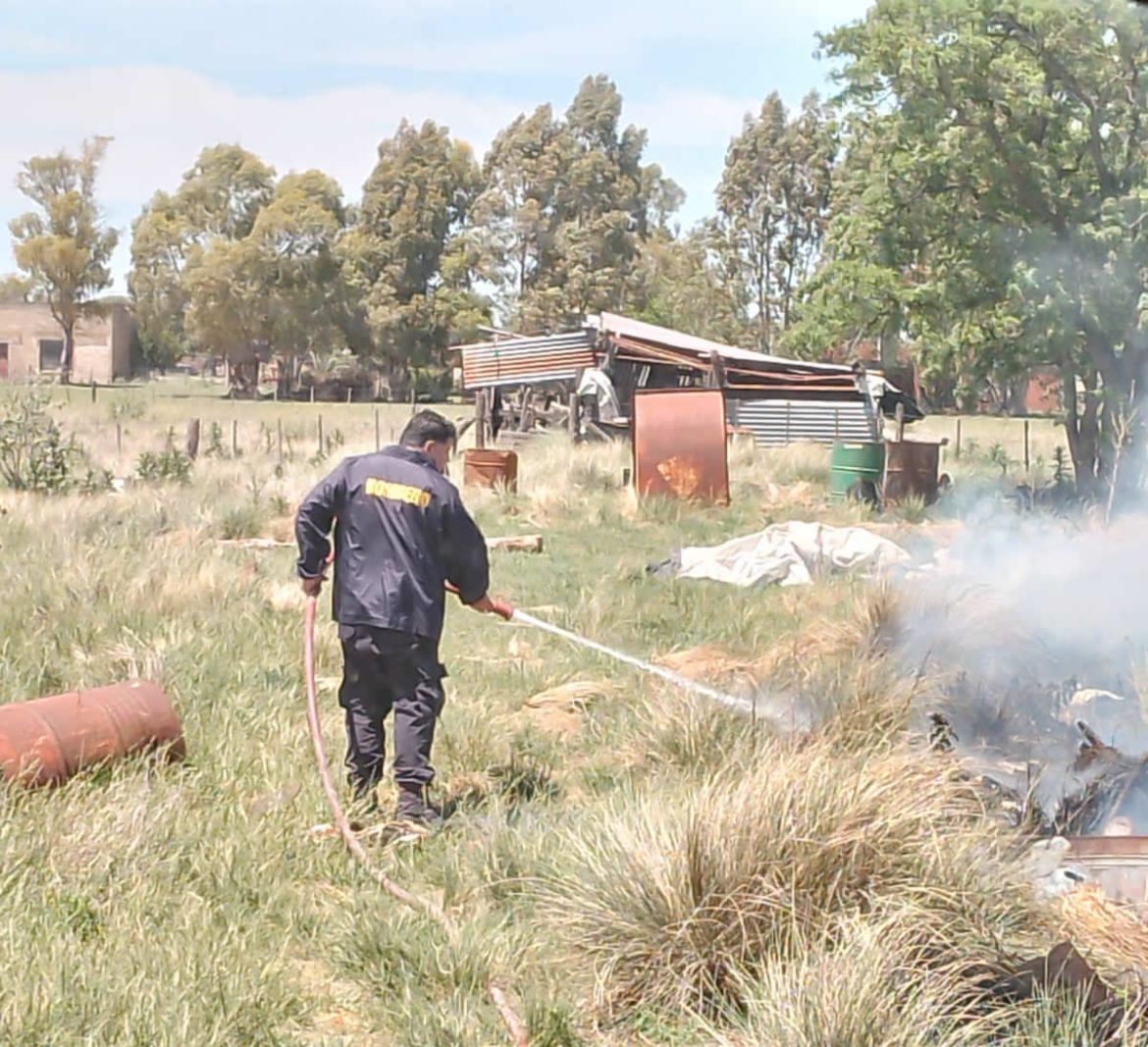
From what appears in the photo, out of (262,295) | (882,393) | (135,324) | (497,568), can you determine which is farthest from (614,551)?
(135,324)

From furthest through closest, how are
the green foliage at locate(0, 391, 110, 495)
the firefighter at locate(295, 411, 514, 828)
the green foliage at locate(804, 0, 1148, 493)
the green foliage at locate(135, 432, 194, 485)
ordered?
the green foliage at locate(135, 432, 194, 485) < the green foliage at locate(0, 391, 110, 495) < the green foliage at locate(804, 0, 1148, 493) < the firefighter at locate(295, 411, 514, 828)

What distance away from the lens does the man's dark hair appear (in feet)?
17.8

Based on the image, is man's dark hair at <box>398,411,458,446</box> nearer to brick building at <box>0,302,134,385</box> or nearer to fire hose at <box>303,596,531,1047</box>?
fire hose at <box>303,596,531,1047</box>

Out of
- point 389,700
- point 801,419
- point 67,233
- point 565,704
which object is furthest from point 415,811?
point 67,233

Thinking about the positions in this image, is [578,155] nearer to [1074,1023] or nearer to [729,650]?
[729,650]

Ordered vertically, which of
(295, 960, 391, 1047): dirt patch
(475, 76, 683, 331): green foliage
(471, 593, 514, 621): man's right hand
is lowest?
(295, 960, 391, 1047): dirt patch

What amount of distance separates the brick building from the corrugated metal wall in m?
49.8

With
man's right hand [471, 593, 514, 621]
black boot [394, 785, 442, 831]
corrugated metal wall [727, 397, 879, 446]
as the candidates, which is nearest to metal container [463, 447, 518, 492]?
corrugated metal wall [727, 397, 879, 446]

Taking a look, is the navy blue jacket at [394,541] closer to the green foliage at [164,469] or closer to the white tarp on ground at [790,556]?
the white tarp on ground at [790,556]

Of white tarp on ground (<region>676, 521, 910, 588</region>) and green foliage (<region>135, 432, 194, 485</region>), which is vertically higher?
green foliage (<region>135, 432, 194, 485</region>)

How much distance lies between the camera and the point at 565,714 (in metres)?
6.76

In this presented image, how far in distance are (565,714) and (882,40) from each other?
11.7 metres

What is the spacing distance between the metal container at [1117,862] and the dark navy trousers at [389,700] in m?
2.30

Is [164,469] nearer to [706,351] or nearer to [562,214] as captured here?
[706,351]
